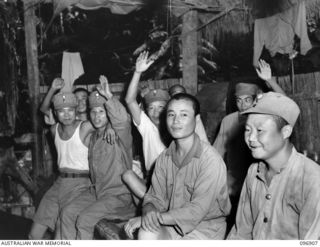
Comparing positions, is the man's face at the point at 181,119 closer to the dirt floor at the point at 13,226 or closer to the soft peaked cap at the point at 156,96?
the soft peaked cap at the point at 156,96

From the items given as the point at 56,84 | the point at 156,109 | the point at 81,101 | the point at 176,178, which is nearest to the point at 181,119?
the point at 176,178

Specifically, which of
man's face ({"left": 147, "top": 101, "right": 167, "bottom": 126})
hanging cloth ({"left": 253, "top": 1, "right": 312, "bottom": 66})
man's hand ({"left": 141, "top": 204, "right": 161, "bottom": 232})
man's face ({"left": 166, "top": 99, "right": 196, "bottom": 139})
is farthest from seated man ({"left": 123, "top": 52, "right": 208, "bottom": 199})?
hanging cloth ({"left": 253, "top": 1, "right": 312, "bottom": 66})

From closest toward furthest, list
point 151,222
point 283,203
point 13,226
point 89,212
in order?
point 283,203 → point 151,222 → point 89,212 → point 13,226

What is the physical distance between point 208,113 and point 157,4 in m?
1.02

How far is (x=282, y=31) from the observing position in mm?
3197

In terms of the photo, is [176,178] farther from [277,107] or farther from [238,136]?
[238,136]

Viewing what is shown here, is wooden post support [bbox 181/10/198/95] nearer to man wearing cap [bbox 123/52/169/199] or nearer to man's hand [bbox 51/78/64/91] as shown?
man wearing cap [bbox 123/52/169/199]

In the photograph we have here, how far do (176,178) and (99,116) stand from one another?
879mm

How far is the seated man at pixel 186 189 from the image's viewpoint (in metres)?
1.98

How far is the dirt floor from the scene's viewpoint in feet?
9.91

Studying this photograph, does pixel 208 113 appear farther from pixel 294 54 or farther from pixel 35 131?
pixel 35 131

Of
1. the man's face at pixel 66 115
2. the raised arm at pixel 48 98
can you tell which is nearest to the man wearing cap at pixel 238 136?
the man's face at pixel 66 115

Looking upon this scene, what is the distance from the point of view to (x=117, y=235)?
7.27ft

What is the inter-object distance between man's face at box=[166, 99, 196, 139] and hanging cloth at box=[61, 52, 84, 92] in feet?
6.00
